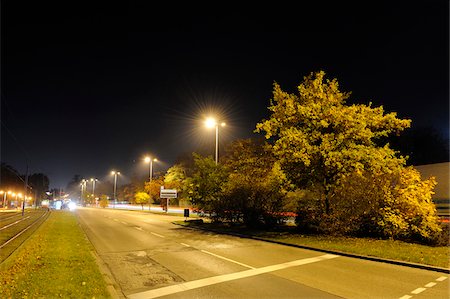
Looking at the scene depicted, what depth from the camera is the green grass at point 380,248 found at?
433 inches

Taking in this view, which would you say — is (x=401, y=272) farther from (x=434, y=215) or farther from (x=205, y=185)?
(x=205, y=185)

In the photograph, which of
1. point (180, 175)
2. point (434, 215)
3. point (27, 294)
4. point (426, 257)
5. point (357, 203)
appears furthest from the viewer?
point (180, 175)

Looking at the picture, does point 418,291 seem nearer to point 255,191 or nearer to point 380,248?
point 380,248

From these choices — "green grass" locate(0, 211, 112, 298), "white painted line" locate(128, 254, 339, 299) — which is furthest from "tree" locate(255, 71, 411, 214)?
"green grass" locate(0, 211, 112, 298)

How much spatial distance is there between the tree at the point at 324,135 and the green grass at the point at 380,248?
2630mm

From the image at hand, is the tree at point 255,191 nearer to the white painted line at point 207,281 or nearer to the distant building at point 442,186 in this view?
the white painted line at point 207,281

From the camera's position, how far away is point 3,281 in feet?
26.8

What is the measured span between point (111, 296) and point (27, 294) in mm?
1710

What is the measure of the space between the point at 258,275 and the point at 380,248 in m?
6.30

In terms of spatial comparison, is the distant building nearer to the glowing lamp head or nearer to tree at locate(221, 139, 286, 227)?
tree at locate(221, 139, 286, 227)

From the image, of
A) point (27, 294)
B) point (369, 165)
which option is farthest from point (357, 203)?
point (27, 294)

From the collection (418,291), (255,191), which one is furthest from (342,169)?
(418,291)

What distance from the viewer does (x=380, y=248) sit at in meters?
13.1

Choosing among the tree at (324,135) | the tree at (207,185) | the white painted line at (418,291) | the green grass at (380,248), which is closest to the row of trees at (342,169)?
the tree at (324,135)
